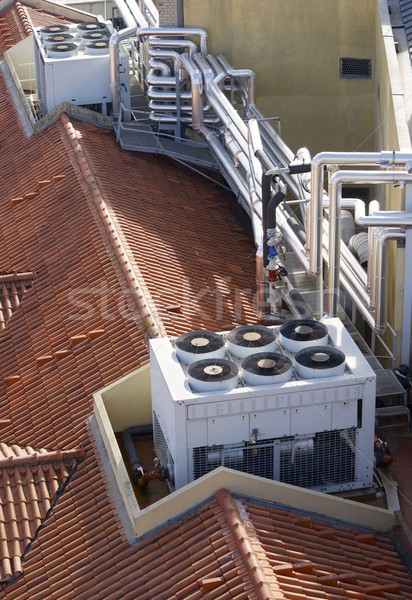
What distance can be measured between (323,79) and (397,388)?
52.4 ft

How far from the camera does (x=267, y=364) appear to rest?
28.6 metres

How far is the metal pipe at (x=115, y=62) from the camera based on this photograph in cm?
4471

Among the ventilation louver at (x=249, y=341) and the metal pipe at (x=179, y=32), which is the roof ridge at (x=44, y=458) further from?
the metal pipe at (x=179, y=32)

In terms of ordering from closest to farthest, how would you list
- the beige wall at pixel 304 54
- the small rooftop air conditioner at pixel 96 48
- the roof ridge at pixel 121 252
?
the roof ridge at pixel 121 252
the beige wall at pixel 304 54
the small rooftop air conditioner at pixel 96 48

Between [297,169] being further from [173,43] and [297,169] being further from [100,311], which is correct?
[173,43]

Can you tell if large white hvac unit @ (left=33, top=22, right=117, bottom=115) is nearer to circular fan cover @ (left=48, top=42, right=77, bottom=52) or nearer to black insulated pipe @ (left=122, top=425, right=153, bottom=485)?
circular fan cover @ (left=48, top=42, right=77, bottom=52)

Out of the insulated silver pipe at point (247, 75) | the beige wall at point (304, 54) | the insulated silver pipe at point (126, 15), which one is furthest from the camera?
the insulated silver pipe at point (126, 15)

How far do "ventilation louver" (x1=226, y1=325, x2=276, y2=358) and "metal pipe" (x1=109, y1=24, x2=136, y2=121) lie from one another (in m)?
17.2

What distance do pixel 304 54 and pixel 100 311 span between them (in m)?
14.0

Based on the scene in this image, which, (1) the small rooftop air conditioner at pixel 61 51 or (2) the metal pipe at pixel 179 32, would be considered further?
(1) the small rooftop air conditioner at pixel 61 51

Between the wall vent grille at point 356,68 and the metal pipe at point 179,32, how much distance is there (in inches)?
174

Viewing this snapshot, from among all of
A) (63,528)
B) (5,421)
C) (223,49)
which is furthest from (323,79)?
(63,528)

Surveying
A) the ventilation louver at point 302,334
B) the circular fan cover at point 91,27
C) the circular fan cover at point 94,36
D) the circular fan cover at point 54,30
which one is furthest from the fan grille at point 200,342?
the circular fan cover at point 91,27

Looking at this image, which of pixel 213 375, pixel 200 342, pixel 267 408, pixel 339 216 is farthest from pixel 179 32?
pixel 267 408
